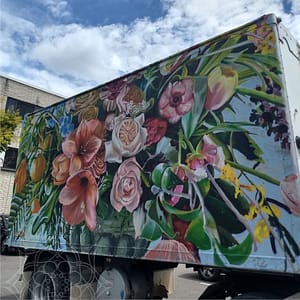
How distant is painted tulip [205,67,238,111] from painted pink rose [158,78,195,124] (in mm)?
243

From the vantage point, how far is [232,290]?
3650 millimetres

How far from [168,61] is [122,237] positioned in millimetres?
2272

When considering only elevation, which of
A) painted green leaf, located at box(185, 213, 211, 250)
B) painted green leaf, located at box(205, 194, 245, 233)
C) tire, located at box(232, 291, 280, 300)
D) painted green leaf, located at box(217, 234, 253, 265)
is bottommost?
tire, located at box(232, 291, 280, 300)

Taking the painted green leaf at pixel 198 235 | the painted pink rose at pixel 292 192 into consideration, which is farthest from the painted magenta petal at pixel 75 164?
the painted pink rose at pixel 292 192

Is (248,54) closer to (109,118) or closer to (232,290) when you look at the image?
(109,118)

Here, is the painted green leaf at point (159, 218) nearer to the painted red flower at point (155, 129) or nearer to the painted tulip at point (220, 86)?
the painted red flower at point (155, 129)

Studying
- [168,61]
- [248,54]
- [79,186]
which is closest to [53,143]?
[79,186]

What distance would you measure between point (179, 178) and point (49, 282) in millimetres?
3375

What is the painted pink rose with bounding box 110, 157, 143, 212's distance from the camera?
411 centimetres

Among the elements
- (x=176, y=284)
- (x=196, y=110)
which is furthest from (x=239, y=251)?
(x=176, y=284)

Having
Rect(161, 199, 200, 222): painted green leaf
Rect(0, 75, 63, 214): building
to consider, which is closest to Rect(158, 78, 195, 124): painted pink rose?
Rect(161, 199, 200, 222): painted green leaf

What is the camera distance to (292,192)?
281cm

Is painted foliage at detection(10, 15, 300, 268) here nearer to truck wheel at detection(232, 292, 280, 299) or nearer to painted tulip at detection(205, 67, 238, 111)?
painted tulip at detection(205, 67, 238, 111)

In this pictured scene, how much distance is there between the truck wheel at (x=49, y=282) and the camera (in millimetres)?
5324
